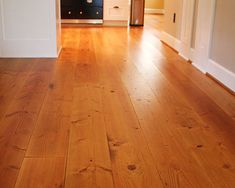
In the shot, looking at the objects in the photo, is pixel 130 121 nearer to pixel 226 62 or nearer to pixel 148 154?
pixel 148 154

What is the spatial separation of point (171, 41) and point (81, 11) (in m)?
2.53

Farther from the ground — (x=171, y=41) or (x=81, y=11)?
(x=81, y=11)

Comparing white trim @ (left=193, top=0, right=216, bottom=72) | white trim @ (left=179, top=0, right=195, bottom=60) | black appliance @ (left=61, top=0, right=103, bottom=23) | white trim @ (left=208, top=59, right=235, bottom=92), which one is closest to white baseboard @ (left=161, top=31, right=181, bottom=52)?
white trim @ (left=179, top=0, right=195, bottom=60)

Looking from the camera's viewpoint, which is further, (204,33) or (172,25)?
(172,25)

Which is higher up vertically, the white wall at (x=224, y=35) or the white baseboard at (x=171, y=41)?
the white wall at (x=224, y=35)

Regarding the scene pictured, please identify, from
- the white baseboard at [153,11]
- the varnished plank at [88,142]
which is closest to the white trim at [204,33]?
the varnished plank at [88,142]

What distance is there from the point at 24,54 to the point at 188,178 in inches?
109

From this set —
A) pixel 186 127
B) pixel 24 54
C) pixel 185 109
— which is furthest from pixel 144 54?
pixel 186 127

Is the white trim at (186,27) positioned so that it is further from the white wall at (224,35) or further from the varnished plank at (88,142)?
the varnished plank at (88,142)

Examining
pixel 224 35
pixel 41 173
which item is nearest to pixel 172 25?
pixel 224 35

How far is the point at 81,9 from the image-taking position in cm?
670

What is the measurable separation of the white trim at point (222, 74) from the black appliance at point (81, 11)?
3897 millimetres

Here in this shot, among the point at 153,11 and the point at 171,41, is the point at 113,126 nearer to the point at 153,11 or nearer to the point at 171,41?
the point at 171,41

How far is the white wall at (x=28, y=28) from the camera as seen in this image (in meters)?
3.73
